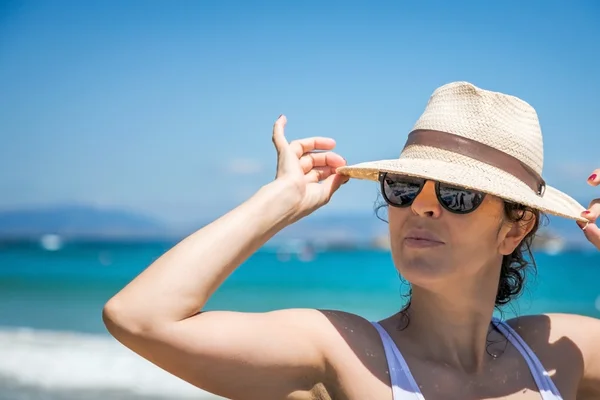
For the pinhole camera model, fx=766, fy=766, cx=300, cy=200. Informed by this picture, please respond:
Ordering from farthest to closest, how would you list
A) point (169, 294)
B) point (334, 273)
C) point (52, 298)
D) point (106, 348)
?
point (334, 273), point (52, 298), point (106, 348), point (169, 294)

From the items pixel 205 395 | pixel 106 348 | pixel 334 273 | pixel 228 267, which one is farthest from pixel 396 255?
pixel 334 273

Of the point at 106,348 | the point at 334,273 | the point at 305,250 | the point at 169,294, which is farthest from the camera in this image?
the point at 305,250

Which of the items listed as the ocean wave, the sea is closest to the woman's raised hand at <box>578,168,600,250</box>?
the sea

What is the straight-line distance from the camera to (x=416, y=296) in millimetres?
2623

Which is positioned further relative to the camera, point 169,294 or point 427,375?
point 427,375

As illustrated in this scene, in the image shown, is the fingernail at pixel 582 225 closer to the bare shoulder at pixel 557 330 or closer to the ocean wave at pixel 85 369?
the bare shoulder at pixel 557 330

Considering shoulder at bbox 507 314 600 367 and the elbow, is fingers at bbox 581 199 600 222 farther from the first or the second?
the elbow

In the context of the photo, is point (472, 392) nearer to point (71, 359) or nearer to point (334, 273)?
point (71, 359)

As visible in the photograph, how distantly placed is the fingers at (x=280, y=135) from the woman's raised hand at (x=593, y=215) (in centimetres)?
114

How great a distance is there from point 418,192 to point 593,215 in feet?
2.52

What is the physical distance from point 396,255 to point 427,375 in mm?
397

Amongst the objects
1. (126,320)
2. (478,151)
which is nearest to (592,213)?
(478,151)

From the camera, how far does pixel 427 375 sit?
97.0 inches

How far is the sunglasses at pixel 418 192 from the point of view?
2.44 meters
